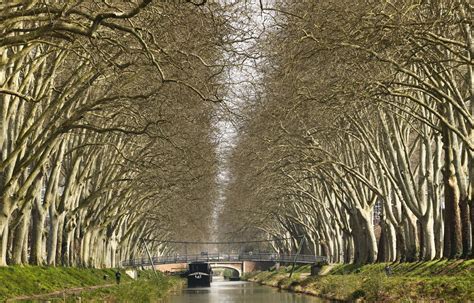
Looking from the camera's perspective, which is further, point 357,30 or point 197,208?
point 197,208

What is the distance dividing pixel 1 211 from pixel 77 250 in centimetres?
2570

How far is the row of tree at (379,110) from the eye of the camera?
24.0 meters

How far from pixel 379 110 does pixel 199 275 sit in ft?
215

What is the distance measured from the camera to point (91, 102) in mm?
31500

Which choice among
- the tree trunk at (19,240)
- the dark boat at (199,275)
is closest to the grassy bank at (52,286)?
the tree trunk at (19,240)

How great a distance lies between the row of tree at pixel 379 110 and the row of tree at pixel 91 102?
2.99 m

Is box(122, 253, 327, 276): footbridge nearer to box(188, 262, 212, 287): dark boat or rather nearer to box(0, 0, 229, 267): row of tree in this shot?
box(188, 262, 212, 287): dark boat

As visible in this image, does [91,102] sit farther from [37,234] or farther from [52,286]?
[37,234]

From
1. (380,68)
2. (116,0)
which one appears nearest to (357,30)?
(380,68)

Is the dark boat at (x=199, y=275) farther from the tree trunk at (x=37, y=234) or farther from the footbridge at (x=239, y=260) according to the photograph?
the tree trunk at (x=37, y=234)

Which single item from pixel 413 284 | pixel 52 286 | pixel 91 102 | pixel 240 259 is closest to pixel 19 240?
pixel 52 286

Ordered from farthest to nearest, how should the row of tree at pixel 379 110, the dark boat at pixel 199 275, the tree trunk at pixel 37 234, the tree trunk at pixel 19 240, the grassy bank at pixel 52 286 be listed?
1. the dark boat at pixel 199 275
2. the tree trunk at pixel 37 234
3. the tree trunk at pixel 19 240
4. the grassy bank at pixel 52 286
5. the row of tree at pixel 379 110

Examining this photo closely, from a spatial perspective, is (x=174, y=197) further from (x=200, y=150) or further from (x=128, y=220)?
(x=200, y=150)

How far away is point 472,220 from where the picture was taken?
30547mm
